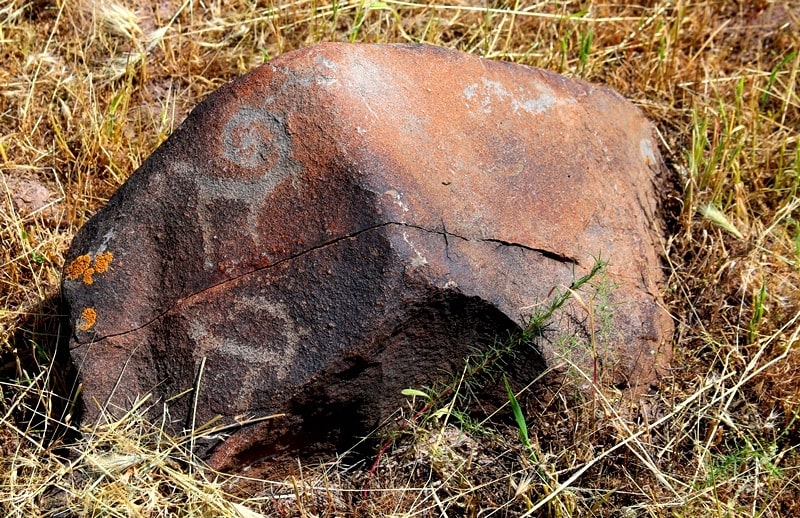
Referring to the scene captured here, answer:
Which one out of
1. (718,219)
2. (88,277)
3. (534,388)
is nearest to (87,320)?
(88,277)

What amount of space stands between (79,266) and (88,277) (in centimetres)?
5

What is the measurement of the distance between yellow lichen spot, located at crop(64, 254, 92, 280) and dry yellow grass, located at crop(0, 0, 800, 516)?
34 centimetres

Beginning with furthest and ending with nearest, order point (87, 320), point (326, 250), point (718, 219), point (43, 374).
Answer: point (718, 219)
point (43, 374)
point (87, 320)
point (326, 250)

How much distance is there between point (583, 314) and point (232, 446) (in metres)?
0.94

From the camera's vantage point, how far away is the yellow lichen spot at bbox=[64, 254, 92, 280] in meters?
2.18

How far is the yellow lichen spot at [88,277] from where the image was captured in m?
2.16

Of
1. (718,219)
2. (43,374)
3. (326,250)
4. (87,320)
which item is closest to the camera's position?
(326,250)

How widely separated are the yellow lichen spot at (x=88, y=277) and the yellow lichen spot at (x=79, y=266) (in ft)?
0.04

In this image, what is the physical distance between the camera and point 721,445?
240 centimetres

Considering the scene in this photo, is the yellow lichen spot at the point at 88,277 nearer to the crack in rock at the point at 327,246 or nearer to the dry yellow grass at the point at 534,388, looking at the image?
the crack in rock at the point at 327,246

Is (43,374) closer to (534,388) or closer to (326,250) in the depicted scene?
(326,250)

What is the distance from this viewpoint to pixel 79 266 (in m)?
Answer: 2.19

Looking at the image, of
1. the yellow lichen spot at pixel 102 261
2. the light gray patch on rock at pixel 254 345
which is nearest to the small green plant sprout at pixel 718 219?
the light gray patch on rock at pixel 254 345

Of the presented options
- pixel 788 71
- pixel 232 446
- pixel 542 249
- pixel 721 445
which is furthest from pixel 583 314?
pixel 788 71
